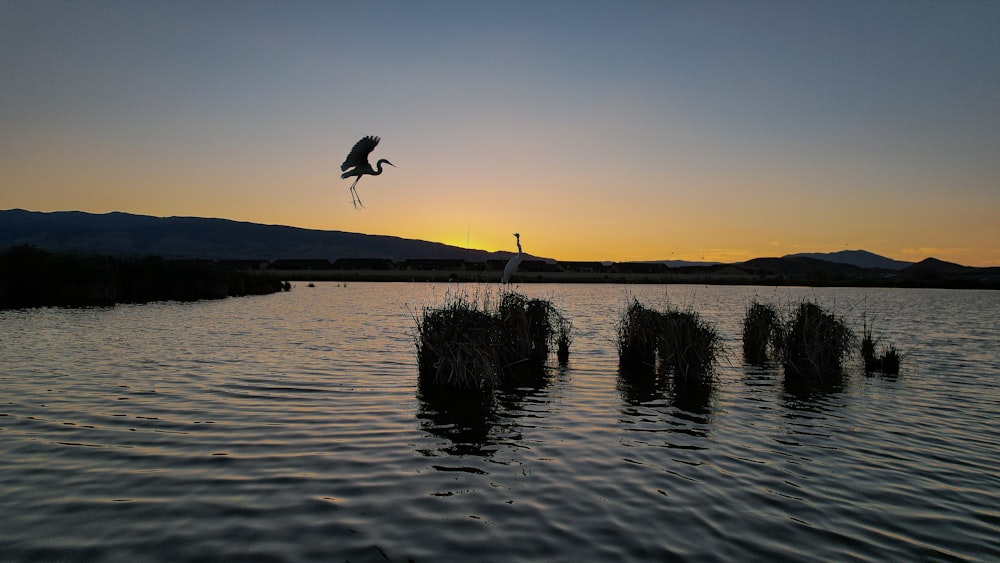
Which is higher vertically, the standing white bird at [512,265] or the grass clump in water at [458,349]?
the standing white bird at [512,265]

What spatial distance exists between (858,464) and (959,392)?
292 inches

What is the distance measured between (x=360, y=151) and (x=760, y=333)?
12.9 m

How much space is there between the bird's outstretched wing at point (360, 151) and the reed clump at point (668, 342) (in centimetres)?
833

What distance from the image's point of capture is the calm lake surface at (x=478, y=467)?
5309 mm

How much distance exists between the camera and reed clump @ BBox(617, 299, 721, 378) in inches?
574

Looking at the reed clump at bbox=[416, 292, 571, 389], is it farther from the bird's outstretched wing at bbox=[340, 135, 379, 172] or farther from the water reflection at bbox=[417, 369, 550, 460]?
the bird's outstretched wing at bbox=[340, 135, 379, 172]

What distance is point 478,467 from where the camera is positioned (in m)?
7.50

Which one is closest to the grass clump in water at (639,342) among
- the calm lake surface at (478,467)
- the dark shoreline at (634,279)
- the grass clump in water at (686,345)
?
the grass clump in water at (686,345)

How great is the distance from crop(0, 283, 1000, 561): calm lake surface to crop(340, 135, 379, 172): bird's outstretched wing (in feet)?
16.7

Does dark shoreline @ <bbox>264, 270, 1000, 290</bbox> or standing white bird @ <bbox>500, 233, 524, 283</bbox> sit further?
dark shoreline @ <bbox>264, 270, 1000, 290</bbox>

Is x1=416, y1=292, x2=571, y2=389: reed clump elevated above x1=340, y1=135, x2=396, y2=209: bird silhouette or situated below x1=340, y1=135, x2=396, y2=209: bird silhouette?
below

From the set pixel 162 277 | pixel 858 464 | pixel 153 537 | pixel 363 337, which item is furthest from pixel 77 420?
pixel 162 277

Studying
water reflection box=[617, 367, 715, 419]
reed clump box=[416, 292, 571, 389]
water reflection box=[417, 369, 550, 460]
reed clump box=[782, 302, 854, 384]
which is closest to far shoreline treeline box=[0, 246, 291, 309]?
reed clump box=[416, 292, 571, 389]

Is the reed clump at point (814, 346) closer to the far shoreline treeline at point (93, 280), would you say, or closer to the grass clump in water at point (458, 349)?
the grass clump in water at point (458, 349)
